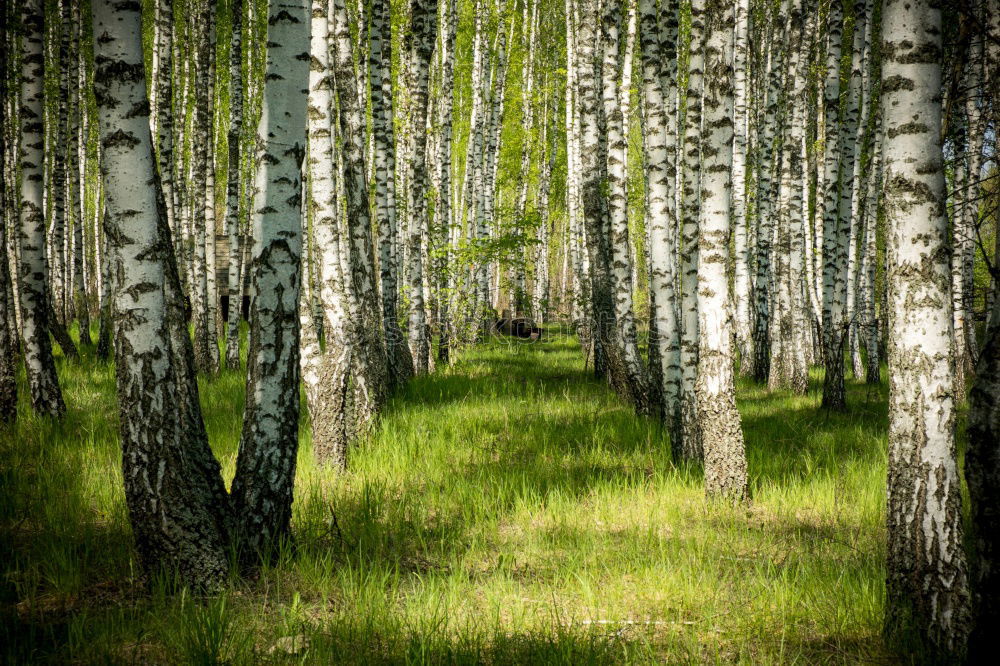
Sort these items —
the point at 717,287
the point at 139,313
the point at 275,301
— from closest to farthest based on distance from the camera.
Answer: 1. the point at 139,313
2. the point at 275,301
3. the point at 717,287

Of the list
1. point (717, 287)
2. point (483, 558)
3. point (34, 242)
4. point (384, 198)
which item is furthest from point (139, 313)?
point (384, 198)

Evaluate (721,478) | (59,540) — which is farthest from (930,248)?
(59,540)

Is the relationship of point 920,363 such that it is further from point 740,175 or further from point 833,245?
point 740,175

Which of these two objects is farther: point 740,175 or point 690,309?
point 740,175

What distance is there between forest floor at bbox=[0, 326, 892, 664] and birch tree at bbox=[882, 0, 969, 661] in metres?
0.36

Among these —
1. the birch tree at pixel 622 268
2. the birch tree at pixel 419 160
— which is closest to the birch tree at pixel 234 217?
the birch tree at pixel 419 160

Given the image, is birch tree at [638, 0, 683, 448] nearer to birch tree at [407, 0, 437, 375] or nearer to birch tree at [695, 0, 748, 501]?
birch tree at [695, 0, 748, 501]

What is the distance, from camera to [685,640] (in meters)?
3.09

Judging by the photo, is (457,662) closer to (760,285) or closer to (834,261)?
(834,261)

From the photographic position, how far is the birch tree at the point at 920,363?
9.42ft

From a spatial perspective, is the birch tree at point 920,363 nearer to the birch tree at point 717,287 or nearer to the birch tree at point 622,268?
the birch tree at point 717,287

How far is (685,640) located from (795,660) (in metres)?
0.49

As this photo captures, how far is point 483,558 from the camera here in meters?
4.07

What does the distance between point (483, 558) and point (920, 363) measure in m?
2.62
